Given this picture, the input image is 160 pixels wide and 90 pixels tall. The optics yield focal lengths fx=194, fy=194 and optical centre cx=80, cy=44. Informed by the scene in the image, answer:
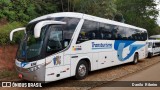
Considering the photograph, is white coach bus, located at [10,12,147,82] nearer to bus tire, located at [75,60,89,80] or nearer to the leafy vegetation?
bus tire, located at [75,60,89,80]

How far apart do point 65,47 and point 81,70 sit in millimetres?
1746

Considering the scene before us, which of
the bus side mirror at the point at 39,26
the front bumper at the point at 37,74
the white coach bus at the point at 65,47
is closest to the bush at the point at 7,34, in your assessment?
the white coach bus at the point at 65,47

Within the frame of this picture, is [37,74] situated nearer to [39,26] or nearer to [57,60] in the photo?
[57,60]

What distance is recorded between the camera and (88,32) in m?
10.3

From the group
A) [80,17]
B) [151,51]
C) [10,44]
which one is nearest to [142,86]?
[80,17]

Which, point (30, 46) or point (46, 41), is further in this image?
point (30, 46)

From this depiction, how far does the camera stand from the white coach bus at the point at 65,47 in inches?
304

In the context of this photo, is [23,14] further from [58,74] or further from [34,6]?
[58,74]

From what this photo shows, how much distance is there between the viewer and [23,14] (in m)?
16.2

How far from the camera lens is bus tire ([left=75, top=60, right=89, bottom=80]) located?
9.51 metres

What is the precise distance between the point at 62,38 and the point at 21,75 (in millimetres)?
2350

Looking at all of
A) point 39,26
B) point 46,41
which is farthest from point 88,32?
point 39,26

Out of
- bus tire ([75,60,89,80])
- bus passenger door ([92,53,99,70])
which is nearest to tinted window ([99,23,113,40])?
bus passenger door ([92,53,99,70])

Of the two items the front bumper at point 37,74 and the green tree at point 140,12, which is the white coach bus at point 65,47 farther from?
the green tree at point 140,12
